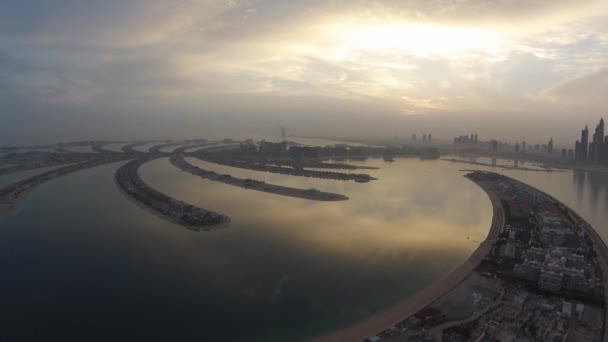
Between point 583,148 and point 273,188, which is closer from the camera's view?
point 273,188

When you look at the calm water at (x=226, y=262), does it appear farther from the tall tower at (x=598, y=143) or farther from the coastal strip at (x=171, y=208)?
the tall tower at (x=598, y=143)

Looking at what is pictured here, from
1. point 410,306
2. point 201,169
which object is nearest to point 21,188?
point 201,169

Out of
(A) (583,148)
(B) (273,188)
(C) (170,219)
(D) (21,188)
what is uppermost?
(A) (583,148)

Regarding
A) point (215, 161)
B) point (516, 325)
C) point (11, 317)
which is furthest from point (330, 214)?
point (215, 161)

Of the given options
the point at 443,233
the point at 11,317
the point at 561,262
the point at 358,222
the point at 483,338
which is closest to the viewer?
the point at 483,338

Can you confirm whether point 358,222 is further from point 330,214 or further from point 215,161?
point 215,161

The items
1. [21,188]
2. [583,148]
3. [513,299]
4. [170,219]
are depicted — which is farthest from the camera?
[583,148]

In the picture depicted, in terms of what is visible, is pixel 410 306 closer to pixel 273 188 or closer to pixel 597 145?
pixel 273 188
